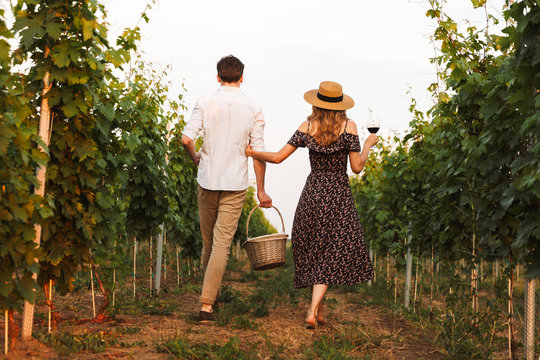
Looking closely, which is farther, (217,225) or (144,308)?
(144,308)

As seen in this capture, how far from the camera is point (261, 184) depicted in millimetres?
5516

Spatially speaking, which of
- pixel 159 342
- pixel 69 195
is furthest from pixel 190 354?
pixel 69 195

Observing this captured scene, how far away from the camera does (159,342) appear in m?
4.35

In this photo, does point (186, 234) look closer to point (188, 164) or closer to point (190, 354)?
point (188, 164)

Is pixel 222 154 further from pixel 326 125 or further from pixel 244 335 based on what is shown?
pixel 244 335

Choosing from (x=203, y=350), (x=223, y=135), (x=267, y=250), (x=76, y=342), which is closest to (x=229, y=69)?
(x=223, y=135)

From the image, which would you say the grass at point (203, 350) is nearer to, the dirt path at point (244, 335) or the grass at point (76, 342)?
the dirt path at point (244, 335)

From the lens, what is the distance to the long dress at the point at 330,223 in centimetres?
533

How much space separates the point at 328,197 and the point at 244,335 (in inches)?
59.3

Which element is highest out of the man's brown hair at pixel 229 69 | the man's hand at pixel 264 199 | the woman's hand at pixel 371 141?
the man's brown hair at pixel 229 69

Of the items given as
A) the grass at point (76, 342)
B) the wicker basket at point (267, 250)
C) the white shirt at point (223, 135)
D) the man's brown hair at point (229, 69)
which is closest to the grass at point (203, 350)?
the grass at point (76, 342)

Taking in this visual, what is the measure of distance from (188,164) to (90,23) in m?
5.88

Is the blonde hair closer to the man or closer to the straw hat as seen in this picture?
the straw hat

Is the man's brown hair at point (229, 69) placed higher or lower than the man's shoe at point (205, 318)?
higher
